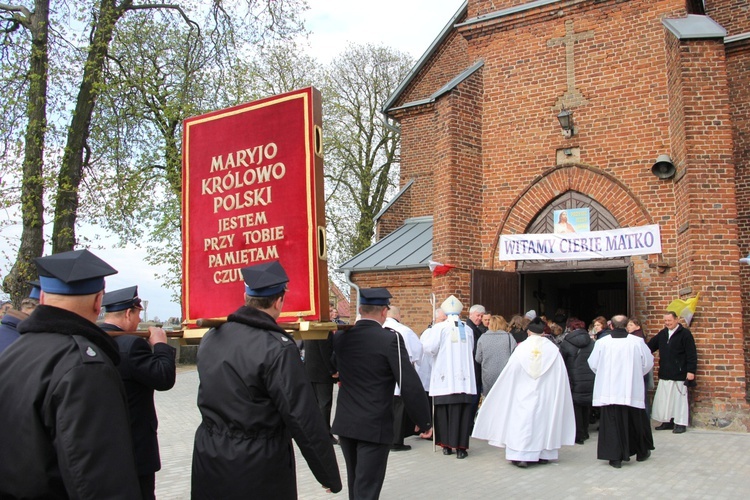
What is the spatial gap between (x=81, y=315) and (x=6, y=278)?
12152 mm

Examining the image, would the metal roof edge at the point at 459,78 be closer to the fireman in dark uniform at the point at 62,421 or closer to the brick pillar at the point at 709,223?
the brick pillar at the point at 709,223

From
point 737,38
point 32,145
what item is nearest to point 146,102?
point 32,145

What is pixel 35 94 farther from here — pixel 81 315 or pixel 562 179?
pixel 81 315

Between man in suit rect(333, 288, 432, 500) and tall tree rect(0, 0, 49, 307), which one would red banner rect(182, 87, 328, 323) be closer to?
man in suit rect(333, 288, 432, 500)

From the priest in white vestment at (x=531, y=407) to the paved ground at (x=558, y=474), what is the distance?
24 cm

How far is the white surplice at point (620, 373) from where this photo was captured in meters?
8.09

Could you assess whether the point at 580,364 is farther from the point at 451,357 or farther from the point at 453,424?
the point at 453,424

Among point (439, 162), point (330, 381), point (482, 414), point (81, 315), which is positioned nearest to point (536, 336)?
point (482, 414)

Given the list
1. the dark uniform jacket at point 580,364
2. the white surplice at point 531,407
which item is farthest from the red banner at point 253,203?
the dark uniform jacket at point 580,364

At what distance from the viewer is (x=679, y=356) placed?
10.2m

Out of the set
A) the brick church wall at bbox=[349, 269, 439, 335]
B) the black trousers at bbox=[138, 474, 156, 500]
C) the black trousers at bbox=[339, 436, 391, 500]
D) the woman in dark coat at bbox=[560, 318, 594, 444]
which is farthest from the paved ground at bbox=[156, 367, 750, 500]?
the brick church wall at bbox=[349, 269, 439, 335]

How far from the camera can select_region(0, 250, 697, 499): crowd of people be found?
2.20m

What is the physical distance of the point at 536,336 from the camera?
8312 mm

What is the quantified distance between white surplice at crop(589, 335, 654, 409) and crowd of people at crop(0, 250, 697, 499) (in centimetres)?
2
